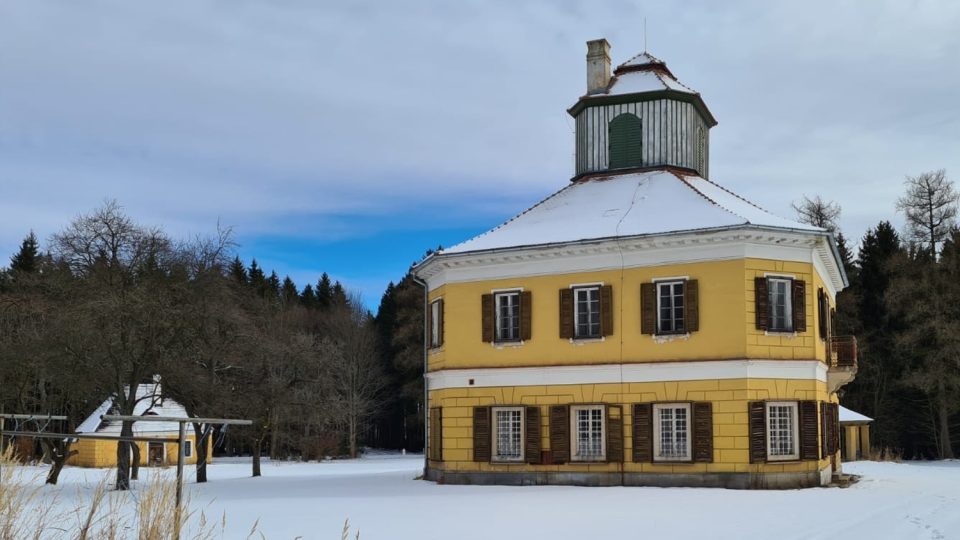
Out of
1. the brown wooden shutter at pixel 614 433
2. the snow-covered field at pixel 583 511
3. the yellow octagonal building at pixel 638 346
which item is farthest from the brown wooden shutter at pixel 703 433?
the brown wooden shutter at pixel 614 433

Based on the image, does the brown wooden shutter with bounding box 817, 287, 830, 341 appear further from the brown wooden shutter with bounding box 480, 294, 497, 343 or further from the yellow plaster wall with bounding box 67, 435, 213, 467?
the yellow plaster wall with bounding box 67, 435, 213, 467

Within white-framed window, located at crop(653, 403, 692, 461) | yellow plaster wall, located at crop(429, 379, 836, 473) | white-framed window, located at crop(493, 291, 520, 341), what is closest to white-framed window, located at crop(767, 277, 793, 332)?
yellow plaster wall, located at crop(429, 379, 836, 473)

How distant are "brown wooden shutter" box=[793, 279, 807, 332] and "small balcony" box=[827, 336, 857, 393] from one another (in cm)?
337

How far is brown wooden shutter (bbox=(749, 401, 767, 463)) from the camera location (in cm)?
2584

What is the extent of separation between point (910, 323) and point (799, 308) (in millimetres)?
27060

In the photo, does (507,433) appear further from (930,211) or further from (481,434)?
(930,211)

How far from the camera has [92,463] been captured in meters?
51.2

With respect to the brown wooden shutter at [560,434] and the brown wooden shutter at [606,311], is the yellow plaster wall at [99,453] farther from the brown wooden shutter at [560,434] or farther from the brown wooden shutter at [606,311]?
the brown wooden shutter at [606,311]

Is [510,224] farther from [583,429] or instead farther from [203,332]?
[203,332]

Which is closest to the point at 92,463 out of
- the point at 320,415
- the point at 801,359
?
the point at 320,415

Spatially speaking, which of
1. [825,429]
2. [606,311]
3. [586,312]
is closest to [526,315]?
[586,312]

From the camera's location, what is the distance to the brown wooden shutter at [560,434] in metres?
28.0

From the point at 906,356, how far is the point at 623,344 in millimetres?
30688

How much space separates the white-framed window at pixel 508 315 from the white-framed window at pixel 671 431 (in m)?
4.87
